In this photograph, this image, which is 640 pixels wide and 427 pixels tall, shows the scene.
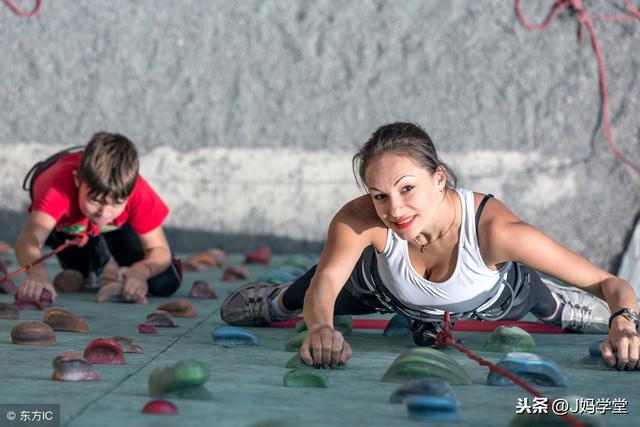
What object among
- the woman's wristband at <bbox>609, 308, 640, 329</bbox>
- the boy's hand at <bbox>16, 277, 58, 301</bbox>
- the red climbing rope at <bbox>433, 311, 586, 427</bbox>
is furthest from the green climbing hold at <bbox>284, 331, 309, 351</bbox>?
the boy's hand at <bbox>16, 277, 58, 301</bbox>

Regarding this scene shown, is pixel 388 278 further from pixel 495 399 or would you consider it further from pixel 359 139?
pixel 359 139

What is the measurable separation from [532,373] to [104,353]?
1172 millimetres

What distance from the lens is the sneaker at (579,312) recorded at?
3621 mm

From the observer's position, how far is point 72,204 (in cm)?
433

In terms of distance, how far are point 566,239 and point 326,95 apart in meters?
1.83

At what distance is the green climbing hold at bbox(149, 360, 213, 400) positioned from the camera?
2342 millimetres

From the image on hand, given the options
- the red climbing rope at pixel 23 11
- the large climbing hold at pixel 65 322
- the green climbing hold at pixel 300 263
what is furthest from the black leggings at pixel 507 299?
the red climbing rope at pixel 23 11

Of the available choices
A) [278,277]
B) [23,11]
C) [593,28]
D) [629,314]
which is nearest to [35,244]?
[278,277]

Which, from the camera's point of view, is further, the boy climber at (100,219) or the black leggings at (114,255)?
the black leggings at (114,255)

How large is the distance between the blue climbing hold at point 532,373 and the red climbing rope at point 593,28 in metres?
4.15

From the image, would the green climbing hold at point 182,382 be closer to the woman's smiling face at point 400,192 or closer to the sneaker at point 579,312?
the woman's smiling face at point 400,192

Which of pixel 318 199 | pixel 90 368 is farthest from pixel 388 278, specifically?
pixel 318 199

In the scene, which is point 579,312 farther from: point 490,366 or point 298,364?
point 298,364

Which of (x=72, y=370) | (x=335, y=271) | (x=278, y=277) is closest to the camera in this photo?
(x=72, y=370)
